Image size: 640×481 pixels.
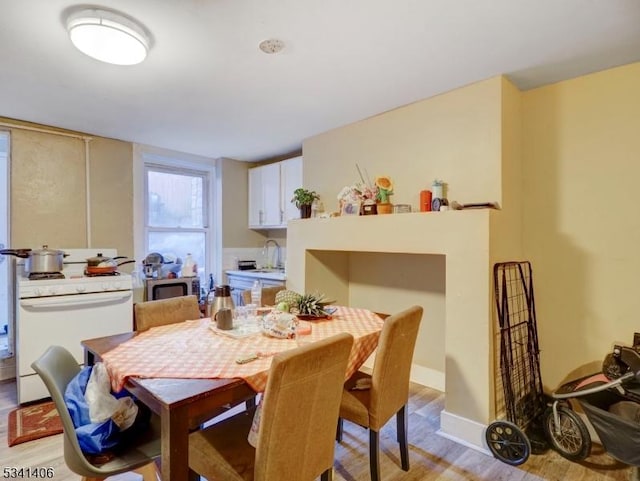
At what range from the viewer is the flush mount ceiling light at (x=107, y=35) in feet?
5.27

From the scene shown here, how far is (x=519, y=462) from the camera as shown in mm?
1907

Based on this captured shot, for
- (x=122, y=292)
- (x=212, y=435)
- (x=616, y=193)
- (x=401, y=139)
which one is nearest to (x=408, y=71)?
(x=401, y=139)

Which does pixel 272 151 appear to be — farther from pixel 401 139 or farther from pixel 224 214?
pixel 401 139

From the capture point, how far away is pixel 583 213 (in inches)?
88.9

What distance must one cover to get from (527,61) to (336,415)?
2218 millimetres

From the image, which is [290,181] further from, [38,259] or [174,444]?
[174,444]

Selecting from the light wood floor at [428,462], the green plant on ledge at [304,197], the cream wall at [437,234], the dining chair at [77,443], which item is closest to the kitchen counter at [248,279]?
the cream wall at [437,234]

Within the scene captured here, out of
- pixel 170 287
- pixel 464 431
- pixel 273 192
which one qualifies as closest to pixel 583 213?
pixel 464 431

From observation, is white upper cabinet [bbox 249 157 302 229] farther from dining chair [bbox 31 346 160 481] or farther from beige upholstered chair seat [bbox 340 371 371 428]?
dining chair [bbox 31 346 160 481]

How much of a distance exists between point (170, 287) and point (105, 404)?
2.61 m

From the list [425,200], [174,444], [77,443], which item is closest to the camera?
[174,444]

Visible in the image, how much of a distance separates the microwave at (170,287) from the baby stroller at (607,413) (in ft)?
10.4

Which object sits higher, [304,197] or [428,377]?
[304,197]

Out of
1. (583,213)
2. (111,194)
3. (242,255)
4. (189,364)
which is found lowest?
(189,364)
